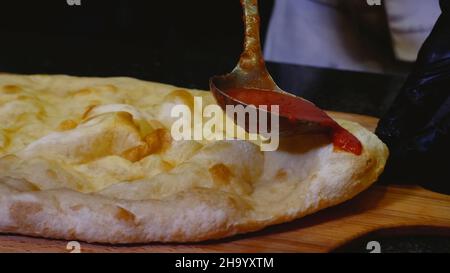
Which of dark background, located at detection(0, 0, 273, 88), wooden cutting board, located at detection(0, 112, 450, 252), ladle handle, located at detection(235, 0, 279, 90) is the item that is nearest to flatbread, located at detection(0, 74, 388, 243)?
wooden cutting board, located at detection(0, 112, 450, 252)

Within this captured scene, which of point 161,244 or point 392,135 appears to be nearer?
point 161,244

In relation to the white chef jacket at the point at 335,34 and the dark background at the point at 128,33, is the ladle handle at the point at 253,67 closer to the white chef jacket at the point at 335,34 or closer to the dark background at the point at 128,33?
the dark background at the point at 128,33

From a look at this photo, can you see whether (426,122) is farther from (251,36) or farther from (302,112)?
(251,36)

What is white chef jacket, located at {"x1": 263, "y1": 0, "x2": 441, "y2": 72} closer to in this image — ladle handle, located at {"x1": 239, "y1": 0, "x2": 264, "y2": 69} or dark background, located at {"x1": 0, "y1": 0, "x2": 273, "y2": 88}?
dark background, located at {"x1": 0, "y1": 0, "x2": 273, "y2": 88}

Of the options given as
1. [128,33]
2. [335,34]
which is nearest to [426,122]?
[335,34]
